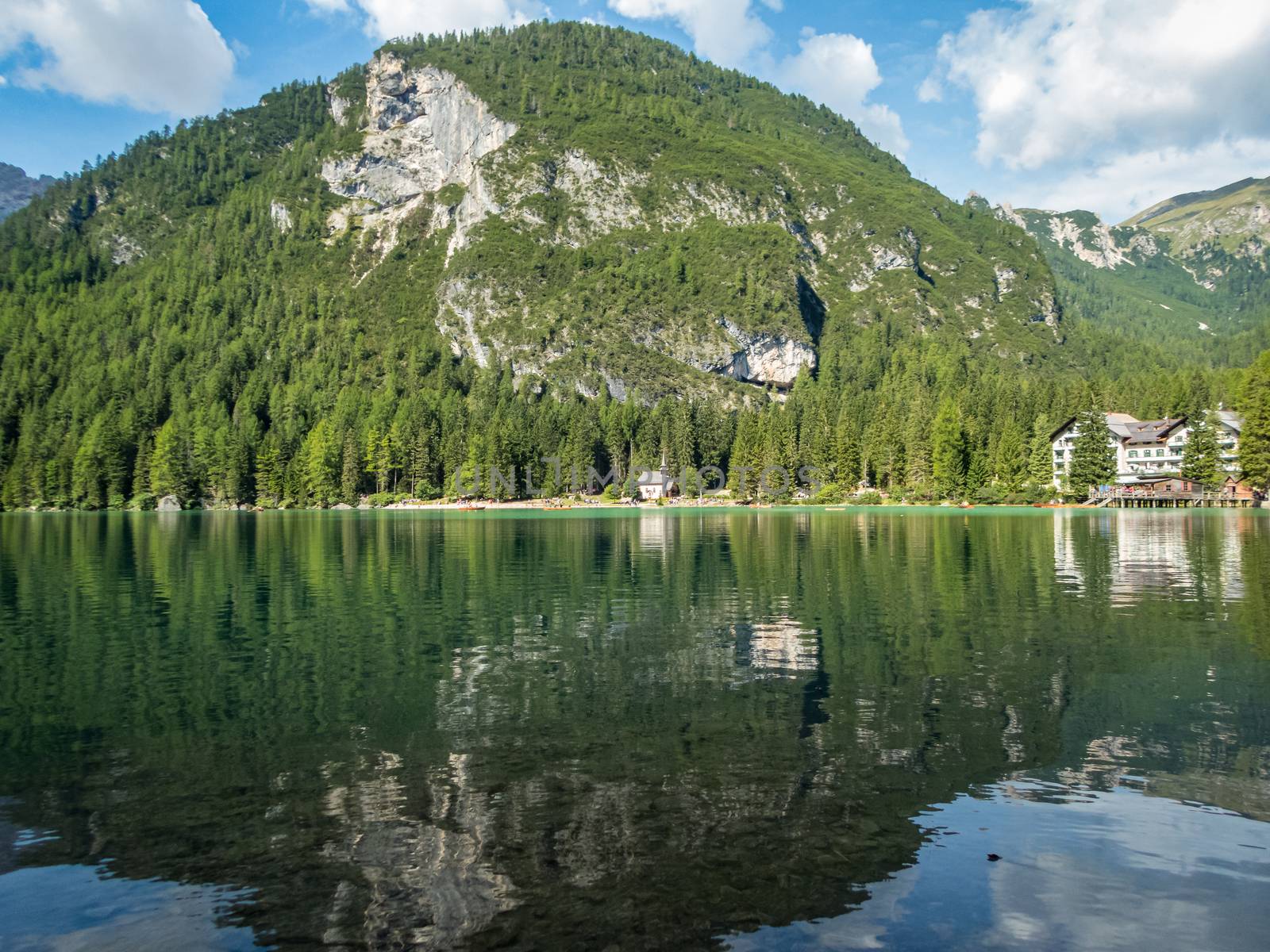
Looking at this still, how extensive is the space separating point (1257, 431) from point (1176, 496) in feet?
50.7

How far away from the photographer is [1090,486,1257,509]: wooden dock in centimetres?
11812

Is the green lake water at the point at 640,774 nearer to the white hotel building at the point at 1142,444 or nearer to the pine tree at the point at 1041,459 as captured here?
the pine tree at the point at 1041,459

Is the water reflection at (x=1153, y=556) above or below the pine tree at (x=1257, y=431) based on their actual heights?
below

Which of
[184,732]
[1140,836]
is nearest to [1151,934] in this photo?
[1140,836]

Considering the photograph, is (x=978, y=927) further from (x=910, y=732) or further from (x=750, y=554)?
(x=750, y=554)

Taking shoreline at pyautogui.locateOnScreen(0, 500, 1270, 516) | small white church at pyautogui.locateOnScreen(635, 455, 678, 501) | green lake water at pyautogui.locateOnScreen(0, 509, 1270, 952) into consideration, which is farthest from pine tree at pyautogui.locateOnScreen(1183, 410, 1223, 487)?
green lake water at pyautogui.locateOnScreen(0, 509, 1270, 952)

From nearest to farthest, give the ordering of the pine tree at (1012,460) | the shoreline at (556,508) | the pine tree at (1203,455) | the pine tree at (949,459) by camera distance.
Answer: the pine tree at (1203,455), the pine tree at (1012,460), the shoreline at (556,508), the pine tree at (949,459)

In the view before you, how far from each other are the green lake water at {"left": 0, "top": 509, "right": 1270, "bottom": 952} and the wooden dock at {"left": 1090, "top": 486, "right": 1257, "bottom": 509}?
105610 millimetres

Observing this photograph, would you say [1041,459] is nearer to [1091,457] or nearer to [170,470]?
[1091,457]

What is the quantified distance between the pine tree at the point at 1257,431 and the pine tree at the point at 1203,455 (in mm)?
6807

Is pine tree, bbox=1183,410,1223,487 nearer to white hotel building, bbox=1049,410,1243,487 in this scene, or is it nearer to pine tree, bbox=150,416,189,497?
white hotel building, bbox=1049,410,1243,487

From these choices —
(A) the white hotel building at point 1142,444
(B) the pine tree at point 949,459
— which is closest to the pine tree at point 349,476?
(B) the pine tree at point 949,459

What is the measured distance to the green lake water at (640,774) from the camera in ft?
29.5

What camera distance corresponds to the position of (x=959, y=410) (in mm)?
151375
